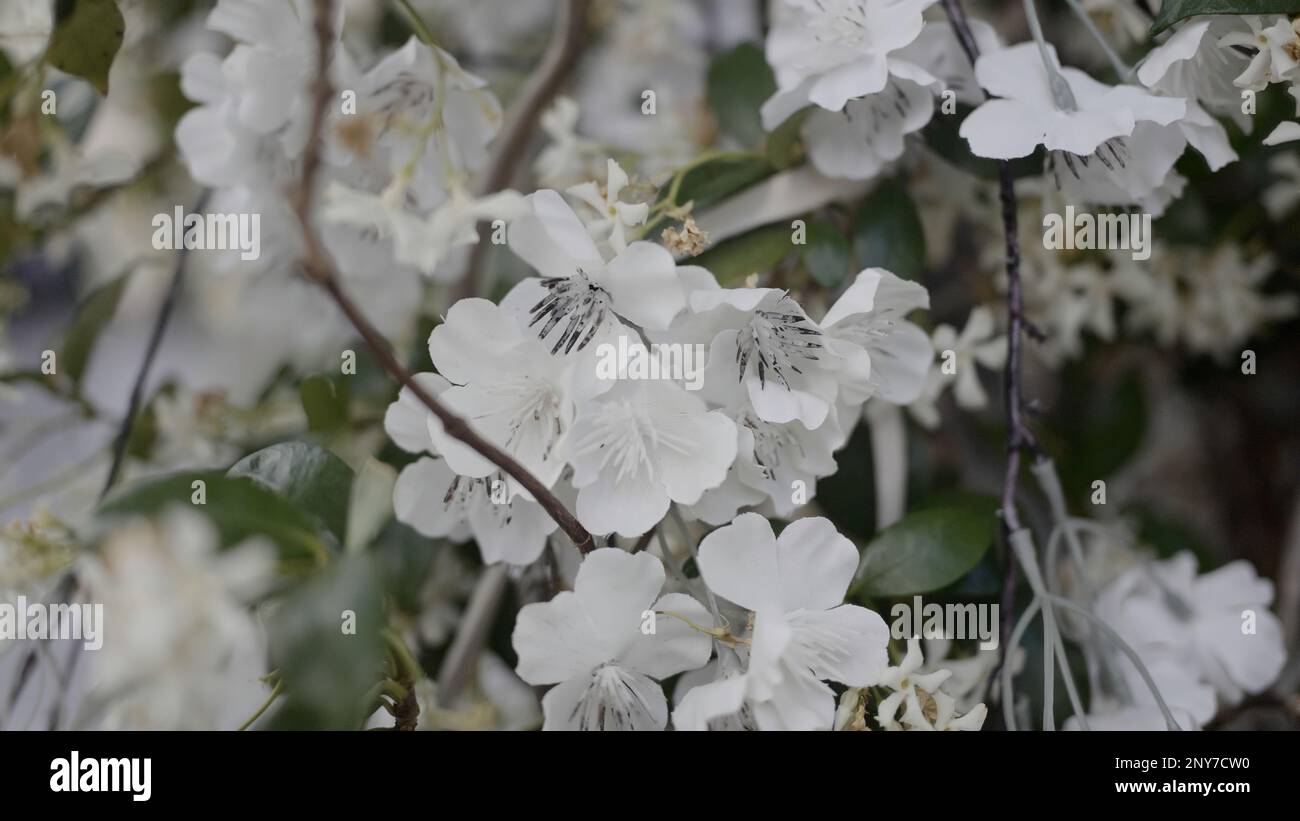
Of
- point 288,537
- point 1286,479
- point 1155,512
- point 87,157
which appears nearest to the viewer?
point 288,537

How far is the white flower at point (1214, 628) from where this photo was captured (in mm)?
641

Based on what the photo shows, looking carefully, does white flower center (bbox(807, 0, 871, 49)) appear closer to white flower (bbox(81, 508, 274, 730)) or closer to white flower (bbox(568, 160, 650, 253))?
white flower (bbox(568, 160, 650, 253))

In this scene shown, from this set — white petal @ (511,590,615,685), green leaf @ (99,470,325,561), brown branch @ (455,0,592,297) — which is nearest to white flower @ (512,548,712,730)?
white petal @ (511,590,615,685)

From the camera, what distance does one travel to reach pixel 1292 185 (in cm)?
77

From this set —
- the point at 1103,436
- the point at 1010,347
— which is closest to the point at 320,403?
the point at 1010,347

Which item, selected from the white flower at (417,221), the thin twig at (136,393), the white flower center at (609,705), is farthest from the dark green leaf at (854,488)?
the thin twig at (136,393)

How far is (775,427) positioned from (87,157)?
24.4 inches

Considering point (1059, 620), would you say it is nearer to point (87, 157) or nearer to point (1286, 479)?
Answer: point (1286, 479)

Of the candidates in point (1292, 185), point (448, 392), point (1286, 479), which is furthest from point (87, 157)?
point (1286, 479)

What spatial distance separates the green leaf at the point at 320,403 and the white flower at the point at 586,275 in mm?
183

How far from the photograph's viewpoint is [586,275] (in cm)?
45

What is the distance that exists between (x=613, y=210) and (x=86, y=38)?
0.32m

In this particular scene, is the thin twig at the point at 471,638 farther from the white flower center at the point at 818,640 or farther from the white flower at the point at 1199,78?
the white flower at the point at 1199,78
